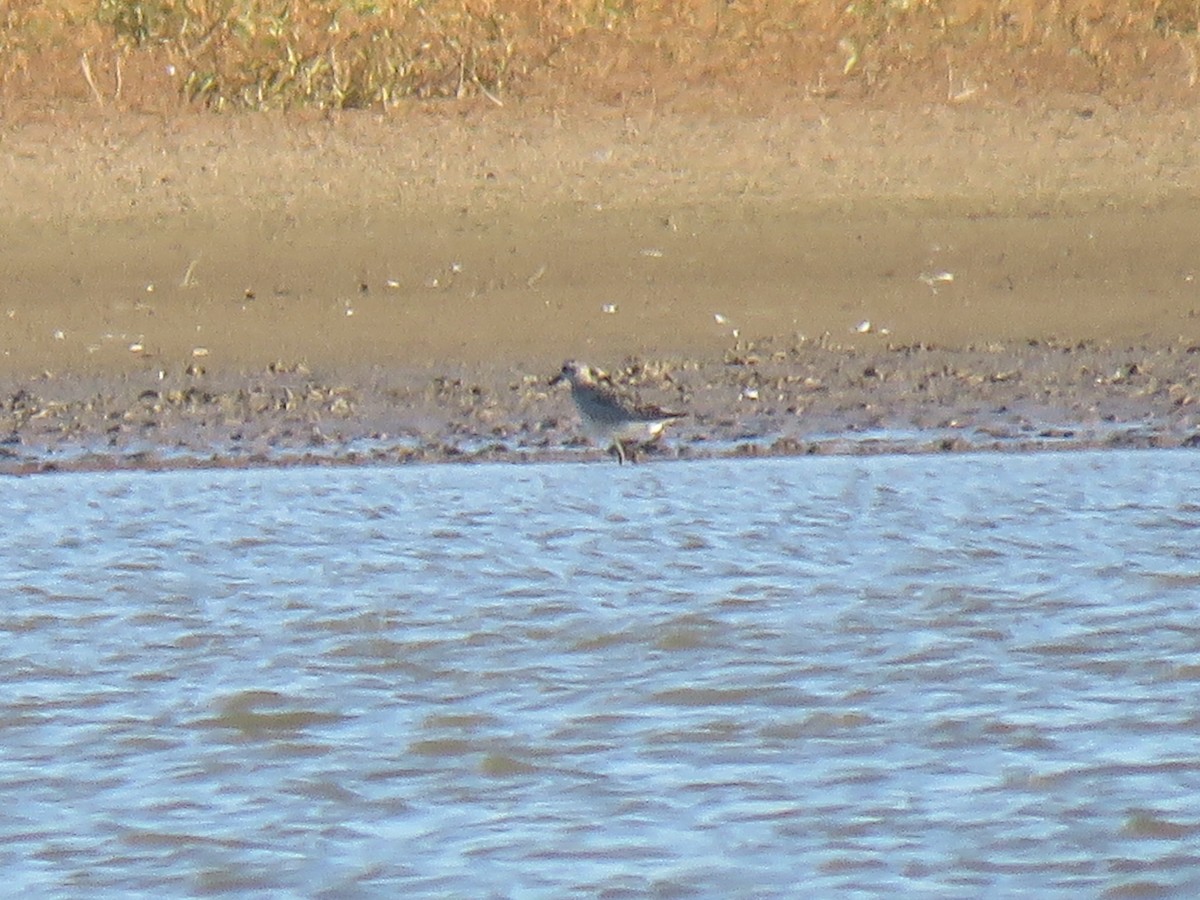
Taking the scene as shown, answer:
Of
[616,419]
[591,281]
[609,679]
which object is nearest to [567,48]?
[591,281]

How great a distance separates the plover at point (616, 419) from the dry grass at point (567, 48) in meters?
3.75

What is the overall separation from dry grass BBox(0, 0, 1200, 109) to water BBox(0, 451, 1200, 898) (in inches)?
155

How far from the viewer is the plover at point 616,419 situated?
719 cm

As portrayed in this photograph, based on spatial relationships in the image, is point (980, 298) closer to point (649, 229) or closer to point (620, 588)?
point (649, 229)

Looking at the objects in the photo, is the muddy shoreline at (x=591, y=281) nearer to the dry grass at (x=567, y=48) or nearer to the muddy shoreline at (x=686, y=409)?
the muddy shoreline at (x=686, y=409)

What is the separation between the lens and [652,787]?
14.6ft

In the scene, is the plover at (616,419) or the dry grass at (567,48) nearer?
the plover at (616,419)

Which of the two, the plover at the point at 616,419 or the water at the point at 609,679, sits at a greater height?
the plover at the point at 616,419

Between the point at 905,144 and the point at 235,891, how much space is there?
681cm

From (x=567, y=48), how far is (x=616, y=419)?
457 cm

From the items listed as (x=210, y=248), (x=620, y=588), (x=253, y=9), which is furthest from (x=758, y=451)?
(x=253, y=9)

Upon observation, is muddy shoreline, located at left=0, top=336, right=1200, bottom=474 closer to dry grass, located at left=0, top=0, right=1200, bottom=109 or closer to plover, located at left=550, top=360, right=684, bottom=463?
plover, located at left=550, top=360, right=684, bottom=463

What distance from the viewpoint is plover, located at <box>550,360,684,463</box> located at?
7191 millimetres

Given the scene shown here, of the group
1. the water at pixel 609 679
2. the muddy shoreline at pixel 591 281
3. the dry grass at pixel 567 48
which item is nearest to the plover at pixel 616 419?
the water at pixel 609 679
